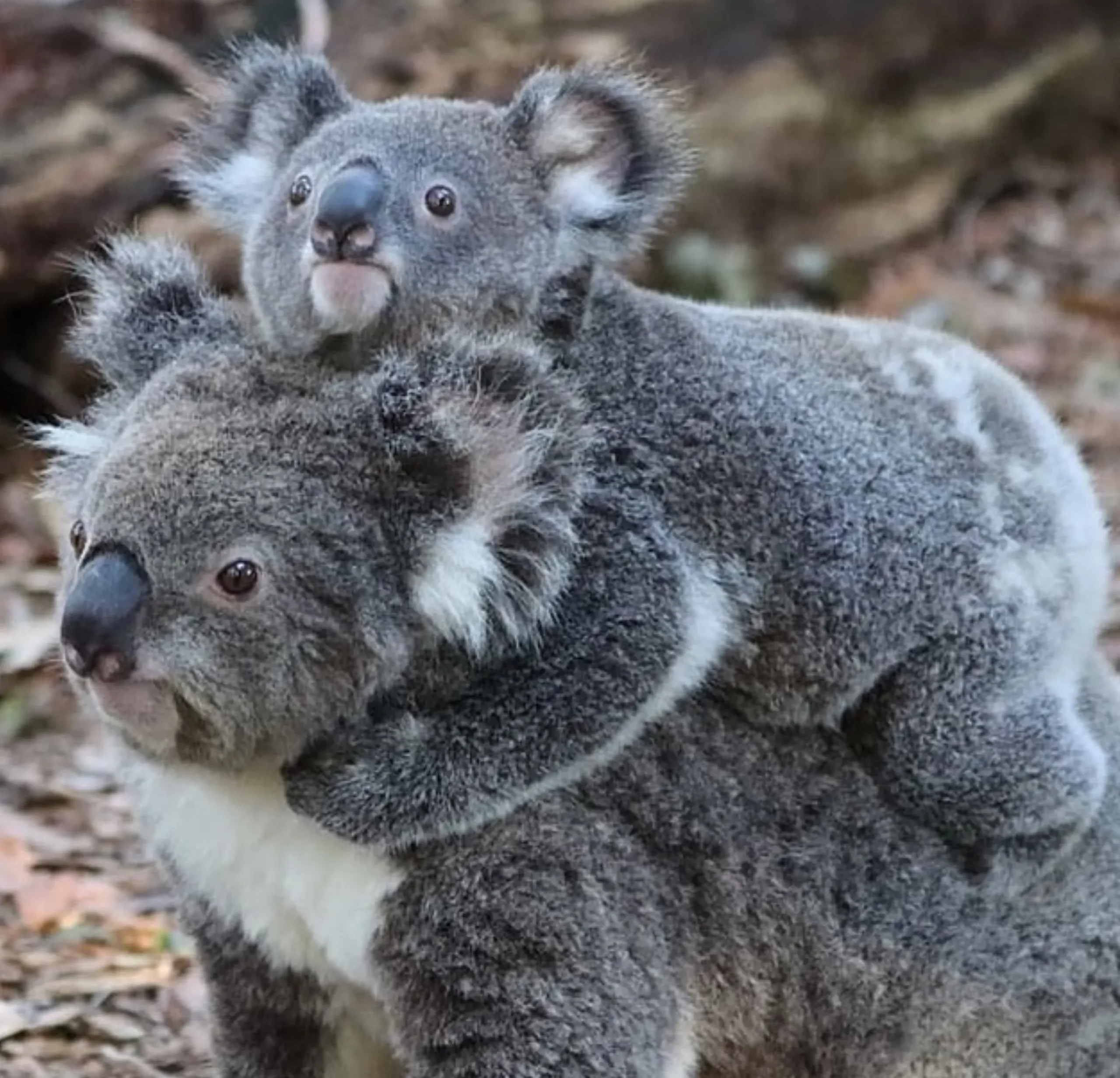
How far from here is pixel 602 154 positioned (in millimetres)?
4512

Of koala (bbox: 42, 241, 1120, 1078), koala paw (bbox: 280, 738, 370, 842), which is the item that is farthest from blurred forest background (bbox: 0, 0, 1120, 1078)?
koala paw (bbox: 280, 738, 370, 842)

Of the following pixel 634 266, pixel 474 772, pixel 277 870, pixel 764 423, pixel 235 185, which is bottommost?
pixel 634 266

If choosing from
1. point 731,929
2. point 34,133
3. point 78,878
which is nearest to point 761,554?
point 731,929

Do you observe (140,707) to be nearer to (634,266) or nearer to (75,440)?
(75,440)

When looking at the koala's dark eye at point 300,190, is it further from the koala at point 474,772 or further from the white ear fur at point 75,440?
the white ear fur at point 75,440

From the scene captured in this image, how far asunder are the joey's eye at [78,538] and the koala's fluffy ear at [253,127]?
1266 mm

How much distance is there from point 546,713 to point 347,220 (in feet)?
3.23

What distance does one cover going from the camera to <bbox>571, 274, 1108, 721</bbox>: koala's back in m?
4.00

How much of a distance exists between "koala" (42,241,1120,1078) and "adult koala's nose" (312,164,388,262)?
0.75 ft

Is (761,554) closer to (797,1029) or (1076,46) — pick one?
(797,1029)

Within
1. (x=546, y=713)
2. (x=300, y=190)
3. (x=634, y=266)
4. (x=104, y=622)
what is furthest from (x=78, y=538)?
(x=634, y=266)

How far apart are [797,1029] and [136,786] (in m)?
1.19

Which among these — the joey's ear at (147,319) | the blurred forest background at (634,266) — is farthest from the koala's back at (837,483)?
the blurred forest background at (634,266)

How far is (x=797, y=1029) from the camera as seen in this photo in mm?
3836
